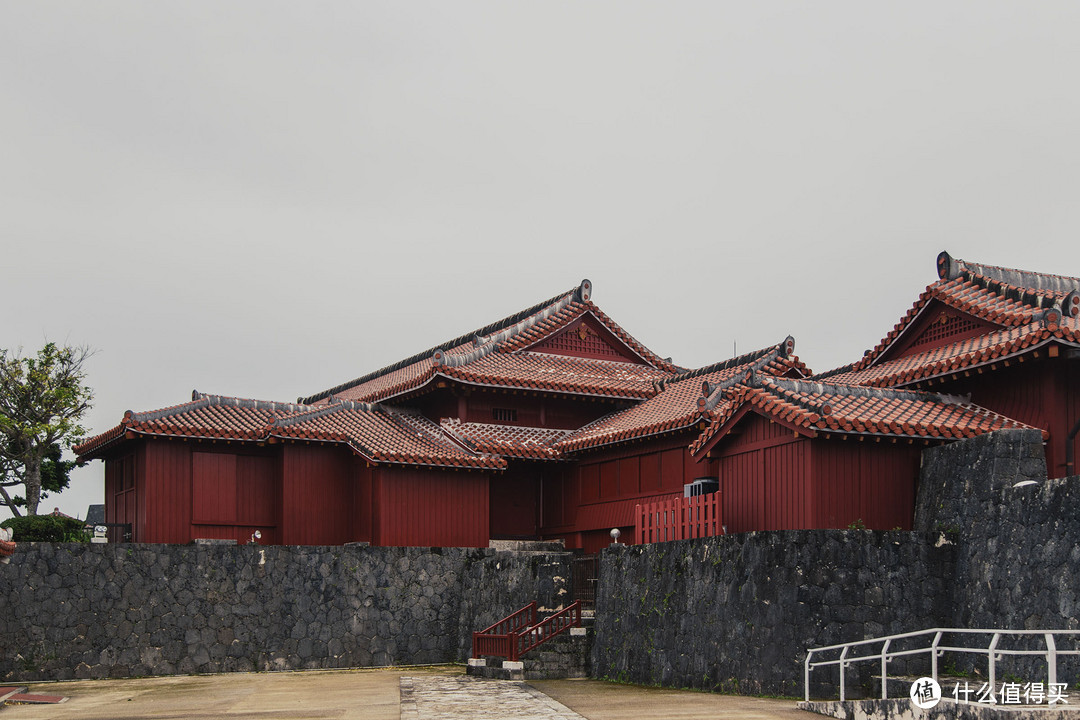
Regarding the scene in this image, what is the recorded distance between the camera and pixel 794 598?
17031 mm

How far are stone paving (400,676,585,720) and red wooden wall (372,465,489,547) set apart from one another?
5.79m

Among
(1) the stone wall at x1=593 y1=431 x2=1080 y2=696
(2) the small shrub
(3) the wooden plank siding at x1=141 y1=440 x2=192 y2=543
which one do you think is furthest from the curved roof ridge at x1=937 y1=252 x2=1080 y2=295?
(2) the small shrub

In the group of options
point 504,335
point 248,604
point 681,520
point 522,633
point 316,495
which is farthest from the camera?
point 504,335

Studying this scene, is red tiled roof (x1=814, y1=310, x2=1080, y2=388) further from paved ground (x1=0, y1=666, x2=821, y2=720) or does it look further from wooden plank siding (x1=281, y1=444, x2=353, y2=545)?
wooden plank siding (x1=281, y1=444, x2=353, y2=545)

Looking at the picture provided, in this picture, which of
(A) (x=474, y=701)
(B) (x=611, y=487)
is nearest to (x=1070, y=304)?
(A) (x=474, y=701)

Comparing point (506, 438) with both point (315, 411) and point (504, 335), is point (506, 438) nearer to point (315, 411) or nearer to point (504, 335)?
point (504, 335)

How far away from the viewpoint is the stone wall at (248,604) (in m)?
22.8

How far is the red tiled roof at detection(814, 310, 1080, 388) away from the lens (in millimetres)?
18125

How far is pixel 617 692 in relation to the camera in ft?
61.9

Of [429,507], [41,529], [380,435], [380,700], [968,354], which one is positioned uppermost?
[968,354]

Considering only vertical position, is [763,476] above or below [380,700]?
above

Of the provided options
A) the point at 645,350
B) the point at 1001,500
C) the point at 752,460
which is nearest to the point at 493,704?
the point at 752,460

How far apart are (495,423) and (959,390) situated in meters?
12.7

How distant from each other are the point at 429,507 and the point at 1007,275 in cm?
1356
